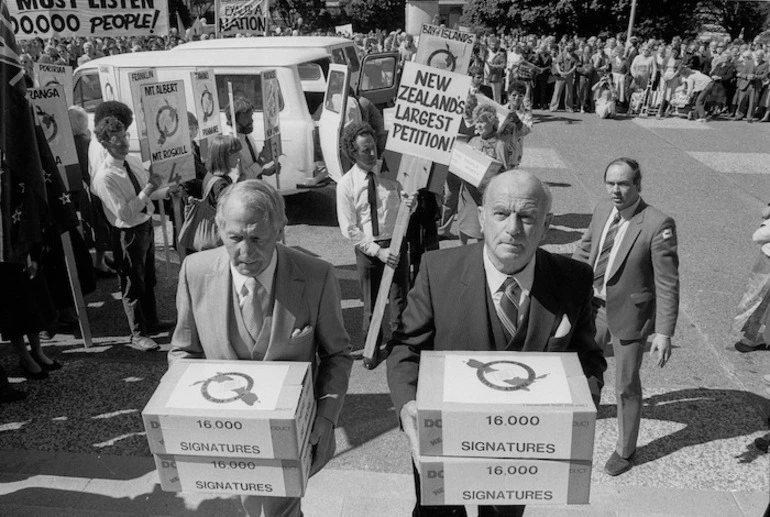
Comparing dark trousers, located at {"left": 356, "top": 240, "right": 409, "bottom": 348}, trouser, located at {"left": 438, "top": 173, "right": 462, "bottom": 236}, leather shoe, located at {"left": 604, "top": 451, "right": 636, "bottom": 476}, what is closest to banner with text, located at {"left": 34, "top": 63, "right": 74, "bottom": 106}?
dark trousers, located at {"left": 356, "top": 240, "right": 409, "bottom": 348}

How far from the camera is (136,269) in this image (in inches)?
212

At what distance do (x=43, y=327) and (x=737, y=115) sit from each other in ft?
57.6

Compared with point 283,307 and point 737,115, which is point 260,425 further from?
point 737,115

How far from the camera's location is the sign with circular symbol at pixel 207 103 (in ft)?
21.7

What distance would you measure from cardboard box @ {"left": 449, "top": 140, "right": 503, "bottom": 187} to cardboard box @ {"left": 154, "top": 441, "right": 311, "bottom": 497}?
151 inches

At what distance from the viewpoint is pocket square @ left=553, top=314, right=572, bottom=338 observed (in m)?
2.42

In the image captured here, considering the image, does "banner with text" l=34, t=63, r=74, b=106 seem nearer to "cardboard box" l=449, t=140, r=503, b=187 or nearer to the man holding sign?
the man holding sign

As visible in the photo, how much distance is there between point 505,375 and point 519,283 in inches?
16.9

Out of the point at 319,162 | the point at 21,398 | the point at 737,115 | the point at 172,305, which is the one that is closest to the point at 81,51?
the point at 319,162

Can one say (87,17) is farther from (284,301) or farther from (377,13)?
(377,13)

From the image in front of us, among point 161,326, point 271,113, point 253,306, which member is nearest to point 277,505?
point 253,306

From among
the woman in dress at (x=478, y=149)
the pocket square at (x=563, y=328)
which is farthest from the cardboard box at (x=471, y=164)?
the pocket square at (x=563, y=328)

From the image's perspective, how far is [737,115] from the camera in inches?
663

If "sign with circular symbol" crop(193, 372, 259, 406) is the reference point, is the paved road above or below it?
below
